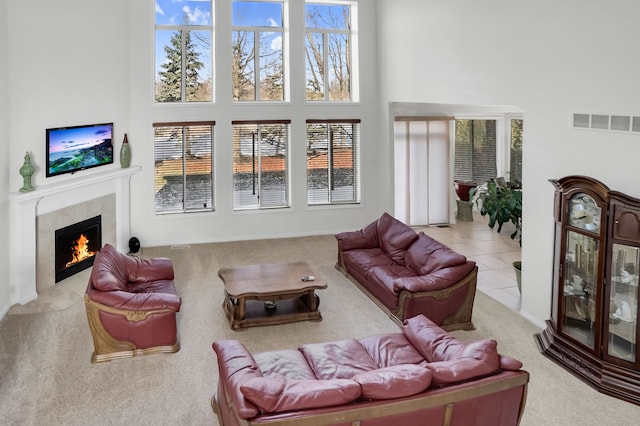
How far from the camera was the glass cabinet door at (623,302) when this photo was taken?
476 cm

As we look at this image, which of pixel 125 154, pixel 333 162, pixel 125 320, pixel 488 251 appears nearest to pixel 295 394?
pixel 125 320

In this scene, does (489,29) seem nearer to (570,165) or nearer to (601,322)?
(570,165)

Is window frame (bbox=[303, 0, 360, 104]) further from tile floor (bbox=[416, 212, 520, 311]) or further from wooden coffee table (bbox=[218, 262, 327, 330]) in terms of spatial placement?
wooden coffee table (bbox=[218, 262, 327, 330])

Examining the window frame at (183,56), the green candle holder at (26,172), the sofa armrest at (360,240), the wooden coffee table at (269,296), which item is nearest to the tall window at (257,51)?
the window frame at (183,56)

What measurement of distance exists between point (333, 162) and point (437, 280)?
5727 millimetres

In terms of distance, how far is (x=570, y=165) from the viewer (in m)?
5.80

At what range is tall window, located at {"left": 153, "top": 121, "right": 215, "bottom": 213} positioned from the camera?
418 inches

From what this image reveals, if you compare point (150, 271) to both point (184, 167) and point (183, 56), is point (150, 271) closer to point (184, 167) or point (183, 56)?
point (184, 167)

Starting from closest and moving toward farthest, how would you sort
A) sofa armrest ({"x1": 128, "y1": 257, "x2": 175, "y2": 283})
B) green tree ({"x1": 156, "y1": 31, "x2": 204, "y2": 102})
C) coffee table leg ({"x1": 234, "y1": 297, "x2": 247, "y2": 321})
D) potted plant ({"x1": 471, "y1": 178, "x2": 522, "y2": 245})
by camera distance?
coffee table leg ({"x1": 234, "y1": 297, "x2": 247, "y2": 321}) → sofa armrest ({"x1": 128, "y1": 257, "x2": 175, "y2": 283}) → potted plant ({"x1": 471, "y1": 178, "x2": 522, "y2": 245}) → green tree ({"x1": 156, "y1": 31, "x2": 204, "y2": 102})

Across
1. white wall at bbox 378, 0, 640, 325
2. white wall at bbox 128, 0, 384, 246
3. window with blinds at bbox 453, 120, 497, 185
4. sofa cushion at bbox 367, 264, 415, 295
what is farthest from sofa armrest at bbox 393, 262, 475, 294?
window with blinds at bbox 453, 120, 497, 185

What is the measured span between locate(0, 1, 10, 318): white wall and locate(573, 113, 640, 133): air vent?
673 centimetres

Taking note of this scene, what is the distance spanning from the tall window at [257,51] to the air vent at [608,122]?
6762 mm

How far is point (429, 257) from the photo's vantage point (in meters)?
6.95

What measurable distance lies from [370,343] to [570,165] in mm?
2944
